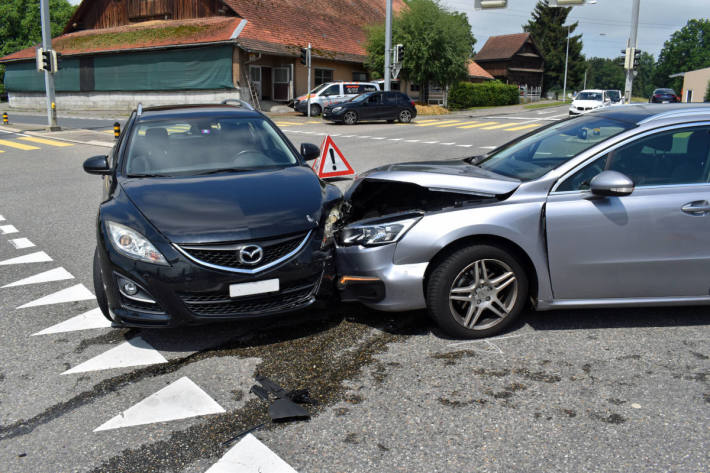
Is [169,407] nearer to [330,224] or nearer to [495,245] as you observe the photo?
[330,224]

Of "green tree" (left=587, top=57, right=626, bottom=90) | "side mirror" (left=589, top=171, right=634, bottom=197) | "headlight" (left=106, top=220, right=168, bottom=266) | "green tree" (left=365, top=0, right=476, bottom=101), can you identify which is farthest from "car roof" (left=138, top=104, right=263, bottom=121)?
"green tree" (left=587, top=57, right=626, bottom=90)

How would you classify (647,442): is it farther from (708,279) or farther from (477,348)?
(708,279)

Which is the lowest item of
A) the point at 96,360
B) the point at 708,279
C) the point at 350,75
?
the point at 96,360

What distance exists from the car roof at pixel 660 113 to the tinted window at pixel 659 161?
0.11 m

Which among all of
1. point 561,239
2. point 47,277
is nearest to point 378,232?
point 561,239

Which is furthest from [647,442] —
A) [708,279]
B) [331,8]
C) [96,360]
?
[331,8]

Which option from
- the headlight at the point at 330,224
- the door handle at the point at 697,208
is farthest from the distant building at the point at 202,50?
the door handle at the point at 697,208

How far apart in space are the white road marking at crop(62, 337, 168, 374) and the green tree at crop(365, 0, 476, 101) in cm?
3695

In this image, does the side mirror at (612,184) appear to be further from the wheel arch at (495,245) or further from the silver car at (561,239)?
the wheel arch at (495,245)

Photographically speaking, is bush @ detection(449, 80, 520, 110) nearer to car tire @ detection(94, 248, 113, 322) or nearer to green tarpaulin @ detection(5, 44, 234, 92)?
green tarpaulin @ detection(5, 44, 234, 92)

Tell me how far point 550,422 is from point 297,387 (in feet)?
4.74

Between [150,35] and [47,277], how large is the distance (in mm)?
36417

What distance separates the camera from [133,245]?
3932 mm

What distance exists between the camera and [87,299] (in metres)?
5.36
